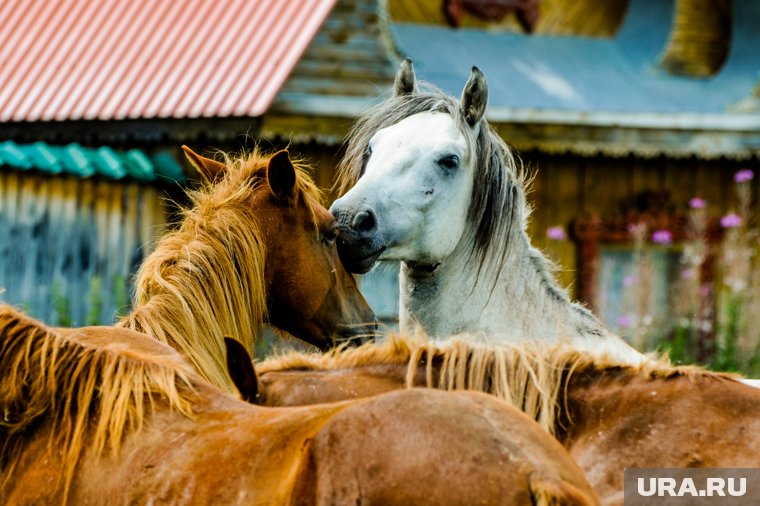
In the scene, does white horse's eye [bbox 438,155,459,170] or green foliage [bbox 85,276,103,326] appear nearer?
white horse's eye [bbox 438,155,459,170]

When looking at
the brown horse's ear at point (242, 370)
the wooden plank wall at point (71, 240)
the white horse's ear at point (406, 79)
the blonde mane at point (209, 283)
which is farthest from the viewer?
the wooden plank wall at point (71, 240)

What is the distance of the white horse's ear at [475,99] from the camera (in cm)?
458

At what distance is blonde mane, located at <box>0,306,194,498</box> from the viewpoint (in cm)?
266

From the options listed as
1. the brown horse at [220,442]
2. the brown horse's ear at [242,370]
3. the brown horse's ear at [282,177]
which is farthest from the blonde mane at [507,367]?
the brown horse's ear at [282,177]

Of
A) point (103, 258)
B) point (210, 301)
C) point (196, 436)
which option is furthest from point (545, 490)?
point (103, 258)

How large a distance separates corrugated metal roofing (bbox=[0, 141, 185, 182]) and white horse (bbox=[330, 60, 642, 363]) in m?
5.52

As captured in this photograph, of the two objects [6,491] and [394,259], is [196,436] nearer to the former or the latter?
[6,491]

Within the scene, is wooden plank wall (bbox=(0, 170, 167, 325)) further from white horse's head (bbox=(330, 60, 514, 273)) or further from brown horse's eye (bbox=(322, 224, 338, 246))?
brown horse's eye (bbox=(322, 224, 338, 246))

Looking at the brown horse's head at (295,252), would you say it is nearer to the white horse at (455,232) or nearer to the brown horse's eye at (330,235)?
the brown horse's eye at (330,235)

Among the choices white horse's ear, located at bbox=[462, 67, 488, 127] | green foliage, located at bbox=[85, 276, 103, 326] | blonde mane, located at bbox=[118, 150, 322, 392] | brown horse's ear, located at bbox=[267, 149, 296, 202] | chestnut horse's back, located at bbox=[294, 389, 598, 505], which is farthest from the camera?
green foliage, located at bbox=[85, 276, 103, 326]

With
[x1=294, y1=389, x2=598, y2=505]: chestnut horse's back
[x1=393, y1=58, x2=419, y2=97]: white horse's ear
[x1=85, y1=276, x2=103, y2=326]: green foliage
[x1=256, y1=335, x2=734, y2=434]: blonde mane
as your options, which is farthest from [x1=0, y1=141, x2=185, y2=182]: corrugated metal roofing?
[x1=294, y1=389, x2=598, y2=505]: chestnut horse's back

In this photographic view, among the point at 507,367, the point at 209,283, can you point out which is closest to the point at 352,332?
the point at 209,283

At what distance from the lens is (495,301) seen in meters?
4.47

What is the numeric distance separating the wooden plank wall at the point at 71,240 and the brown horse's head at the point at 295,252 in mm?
5870
